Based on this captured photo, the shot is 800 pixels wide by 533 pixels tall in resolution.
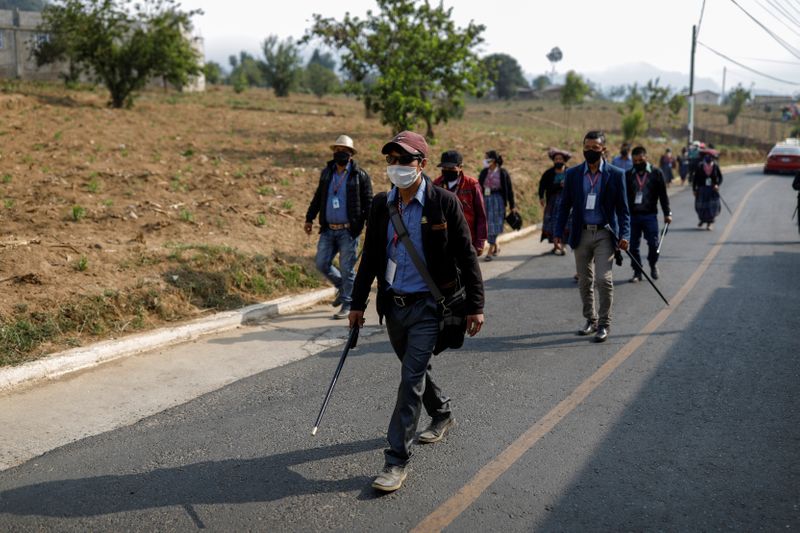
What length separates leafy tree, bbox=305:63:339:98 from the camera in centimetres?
6094

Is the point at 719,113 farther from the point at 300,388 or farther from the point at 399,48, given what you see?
the point at 300,388

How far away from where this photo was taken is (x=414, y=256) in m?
4.42

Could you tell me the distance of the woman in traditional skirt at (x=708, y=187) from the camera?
1639 cm

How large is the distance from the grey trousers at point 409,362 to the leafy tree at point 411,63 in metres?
16.0

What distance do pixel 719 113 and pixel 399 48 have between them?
85762mm

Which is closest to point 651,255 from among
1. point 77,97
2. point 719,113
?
point 77,97

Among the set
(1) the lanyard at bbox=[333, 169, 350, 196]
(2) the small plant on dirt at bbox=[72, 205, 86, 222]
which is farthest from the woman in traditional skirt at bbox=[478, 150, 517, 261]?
(2) the small plant on dirt at bbox=[72, 205, 86, 222]

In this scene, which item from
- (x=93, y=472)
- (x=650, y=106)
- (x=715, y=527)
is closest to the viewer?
(x=715, y=527)

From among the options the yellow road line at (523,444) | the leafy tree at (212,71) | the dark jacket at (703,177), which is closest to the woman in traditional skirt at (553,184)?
the yellow road line at (523,444)

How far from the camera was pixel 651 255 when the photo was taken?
10617 mm

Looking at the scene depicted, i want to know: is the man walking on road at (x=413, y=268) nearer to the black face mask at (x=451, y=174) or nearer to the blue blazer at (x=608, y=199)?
the blue blazer at (x=608, y=199)

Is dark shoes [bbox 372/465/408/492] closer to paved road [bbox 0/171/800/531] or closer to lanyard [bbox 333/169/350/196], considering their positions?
paved road [bbox 0/171/800/531]

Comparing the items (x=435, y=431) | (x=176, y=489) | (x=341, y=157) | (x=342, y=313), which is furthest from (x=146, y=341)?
(x=435, y=431)

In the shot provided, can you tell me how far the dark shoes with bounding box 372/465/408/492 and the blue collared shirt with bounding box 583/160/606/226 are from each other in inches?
161
